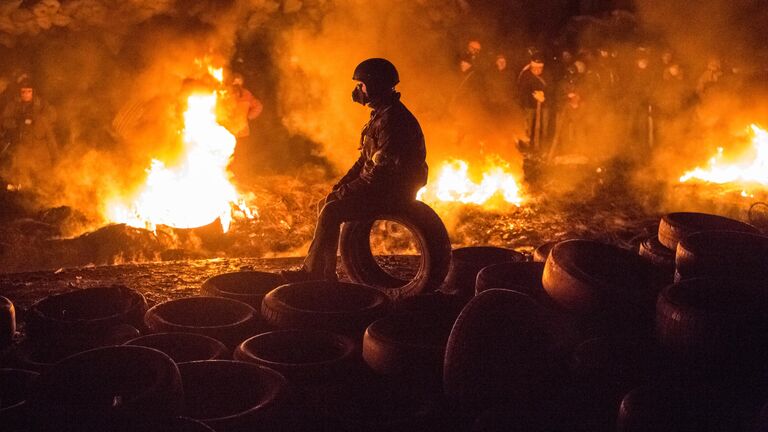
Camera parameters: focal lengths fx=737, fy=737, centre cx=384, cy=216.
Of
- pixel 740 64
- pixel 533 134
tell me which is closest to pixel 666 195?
pixel 533 134

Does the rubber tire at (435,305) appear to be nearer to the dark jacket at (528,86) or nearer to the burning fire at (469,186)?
the burning fire at (469,186)

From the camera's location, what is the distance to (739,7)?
63.2 ft

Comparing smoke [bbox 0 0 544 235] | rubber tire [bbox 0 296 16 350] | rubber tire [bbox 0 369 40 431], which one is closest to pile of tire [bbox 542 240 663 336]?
rubber tire [bbox 0 369 40 431]

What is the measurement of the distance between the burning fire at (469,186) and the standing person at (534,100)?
173 cm

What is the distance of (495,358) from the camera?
4.98 metres

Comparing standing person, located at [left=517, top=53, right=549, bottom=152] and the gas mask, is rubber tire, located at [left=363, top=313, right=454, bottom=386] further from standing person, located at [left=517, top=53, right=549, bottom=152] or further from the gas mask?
standing person, located at [left=517, top=53, right=549, bottom=152]

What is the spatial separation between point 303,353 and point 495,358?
1666 millimetres

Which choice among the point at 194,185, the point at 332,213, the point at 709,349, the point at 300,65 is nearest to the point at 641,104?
the point at 300,65

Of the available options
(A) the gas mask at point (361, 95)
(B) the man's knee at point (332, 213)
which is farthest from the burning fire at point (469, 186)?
(B) the man's knee at point (332, 213)

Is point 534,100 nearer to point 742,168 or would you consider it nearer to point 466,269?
point 742,168

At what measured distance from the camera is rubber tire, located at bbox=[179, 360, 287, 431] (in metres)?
4.73

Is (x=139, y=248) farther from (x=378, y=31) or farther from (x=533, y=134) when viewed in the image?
(x=533, y=134)

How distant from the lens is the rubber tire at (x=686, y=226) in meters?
7.20

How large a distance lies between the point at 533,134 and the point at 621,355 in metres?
12.4
